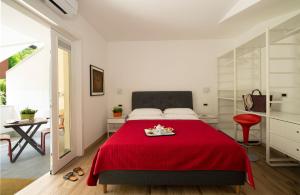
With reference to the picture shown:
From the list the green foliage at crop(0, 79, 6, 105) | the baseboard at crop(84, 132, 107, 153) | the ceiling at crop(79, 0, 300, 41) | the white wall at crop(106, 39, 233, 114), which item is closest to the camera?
the ceiling at crop(79, 0, 300, 41)

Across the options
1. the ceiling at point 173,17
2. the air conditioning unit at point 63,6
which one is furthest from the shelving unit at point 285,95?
the air conditioning unit at point 63,6

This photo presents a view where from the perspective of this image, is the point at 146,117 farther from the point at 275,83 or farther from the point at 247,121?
the point at 275,83

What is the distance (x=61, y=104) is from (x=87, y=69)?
0.89 m

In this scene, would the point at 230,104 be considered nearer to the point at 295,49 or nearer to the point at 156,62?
the point at 295,49

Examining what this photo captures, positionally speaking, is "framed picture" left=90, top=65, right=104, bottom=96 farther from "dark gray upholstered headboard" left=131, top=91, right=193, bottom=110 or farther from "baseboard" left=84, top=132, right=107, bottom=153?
"baseboard" left=84, top=132, right=107, bottom=153

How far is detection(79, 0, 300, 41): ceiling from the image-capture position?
2.69 m

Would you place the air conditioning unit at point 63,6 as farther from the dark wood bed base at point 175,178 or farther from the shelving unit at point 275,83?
the shelving unit at point 275,83

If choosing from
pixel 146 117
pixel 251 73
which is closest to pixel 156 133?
pixel 146 117

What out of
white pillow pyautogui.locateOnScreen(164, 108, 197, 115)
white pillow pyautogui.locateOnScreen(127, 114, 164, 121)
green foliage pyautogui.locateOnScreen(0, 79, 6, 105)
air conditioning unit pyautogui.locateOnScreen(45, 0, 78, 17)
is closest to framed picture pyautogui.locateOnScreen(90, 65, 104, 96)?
white pillow pyautogui.locateOnScreen(127, 114, 164, 121)

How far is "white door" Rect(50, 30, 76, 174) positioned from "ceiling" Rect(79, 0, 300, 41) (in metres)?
0.79

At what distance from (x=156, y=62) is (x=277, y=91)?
107 inches

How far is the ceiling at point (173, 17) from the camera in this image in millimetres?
2690

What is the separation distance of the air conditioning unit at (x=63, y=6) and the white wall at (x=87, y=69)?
0.10m

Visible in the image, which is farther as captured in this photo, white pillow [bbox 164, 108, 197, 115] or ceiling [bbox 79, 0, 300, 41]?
white pillow [bbox 164, 108, 197, 115]
